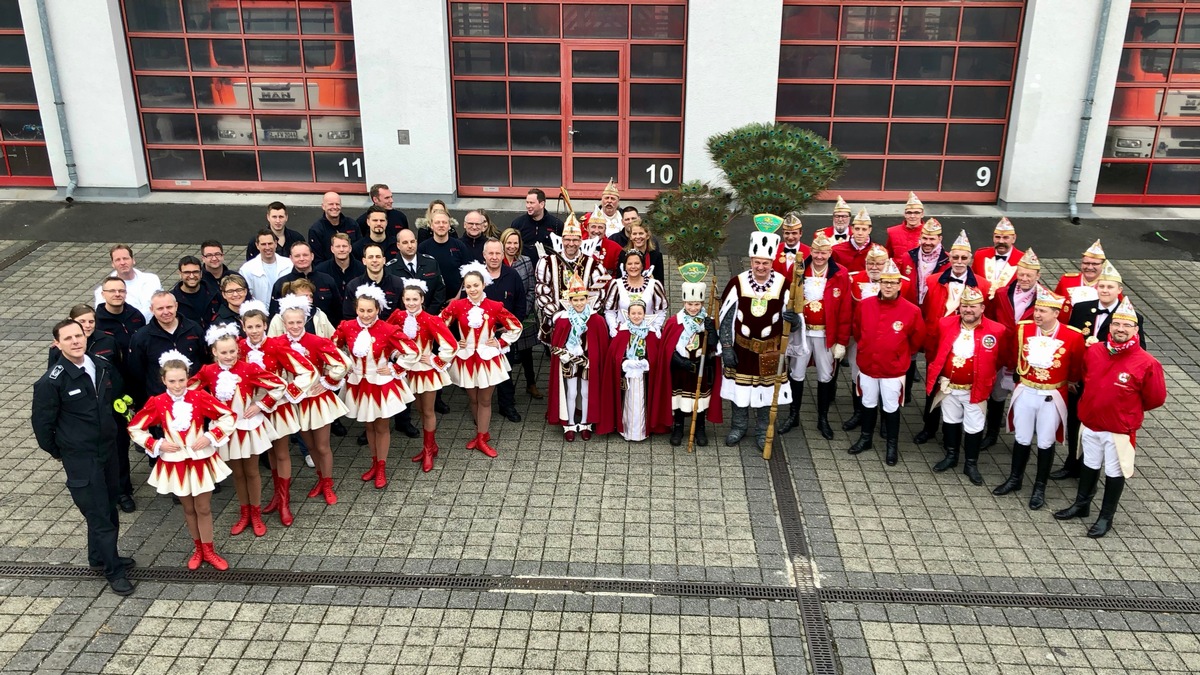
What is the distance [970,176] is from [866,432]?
849 centimetres

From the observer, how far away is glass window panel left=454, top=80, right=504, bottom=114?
48.2 feet

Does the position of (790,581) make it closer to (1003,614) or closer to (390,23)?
(1003,614)

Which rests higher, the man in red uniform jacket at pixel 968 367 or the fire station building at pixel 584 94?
the fire station building at pixel 584 94

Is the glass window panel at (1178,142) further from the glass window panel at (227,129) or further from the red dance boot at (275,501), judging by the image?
the glass window panel at (227,129)

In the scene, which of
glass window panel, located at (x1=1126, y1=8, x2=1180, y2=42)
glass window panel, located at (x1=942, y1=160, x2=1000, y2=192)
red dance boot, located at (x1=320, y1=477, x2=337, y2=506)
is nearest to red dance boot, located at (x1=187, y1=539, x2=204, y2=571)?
red dance boot, located at (x1=320, y1=477, x2=337, y2=506)

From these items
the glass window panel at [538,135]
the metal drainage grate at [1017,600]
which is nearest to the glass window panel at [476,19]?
the glass window panel at [538,135]

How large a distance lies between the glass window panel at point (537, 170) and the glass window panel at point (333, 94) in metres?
2.80

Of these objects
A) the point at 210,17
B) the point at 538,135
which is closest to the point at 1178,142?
the point at 538,135

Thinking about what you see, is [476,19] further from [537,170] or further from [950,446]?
[950,446]

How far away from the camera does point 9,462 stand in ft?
25.9

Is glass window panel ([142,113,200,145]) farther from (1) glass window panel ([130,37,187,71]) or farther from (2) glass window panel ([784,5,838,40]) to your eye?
(2) glass window panel ([784,5,838,40])

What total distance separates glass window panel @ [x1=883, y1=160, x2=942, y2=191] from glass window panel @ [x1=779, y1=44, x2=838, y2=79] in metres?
1.91

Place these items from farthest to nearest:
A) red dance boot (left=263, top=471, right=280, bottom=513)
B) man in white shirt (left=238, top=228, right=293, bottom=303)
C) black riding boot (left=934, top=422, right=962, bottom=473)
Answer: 1. man in white shirt (left=238, top=228, right=293, bottom=303)
2. black riding boot (left=934, top=422, right=962, bottom=473)
3. red dance boot (left=263, top=471, right=280, bottom=513)

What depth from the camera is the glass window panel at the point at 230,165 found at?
1526cm
